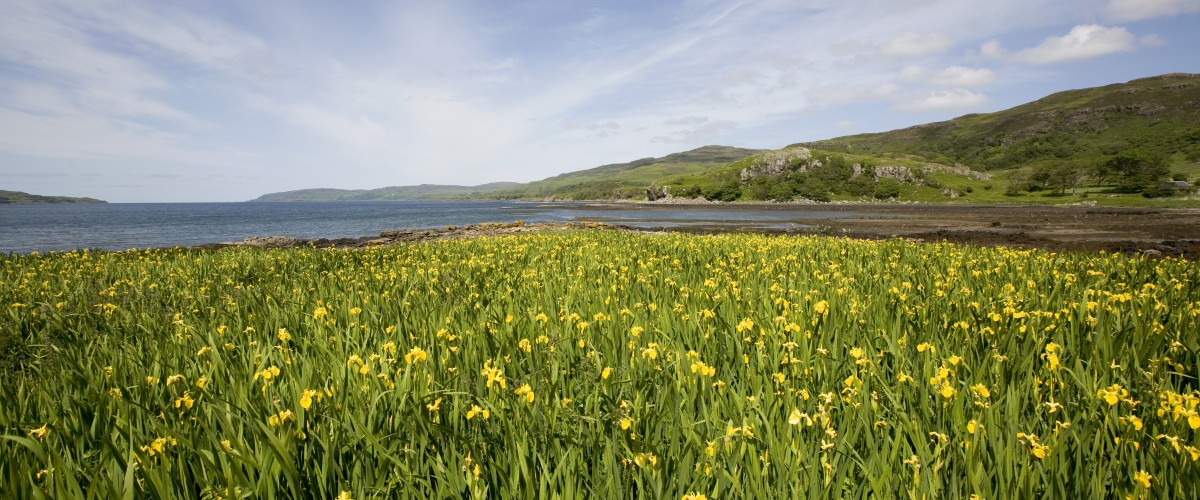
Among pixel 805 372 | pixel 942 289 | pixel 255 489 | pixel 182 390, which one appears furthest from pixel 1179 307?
pixel 182 390

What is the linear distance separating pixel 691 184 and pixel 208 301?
17967 cm

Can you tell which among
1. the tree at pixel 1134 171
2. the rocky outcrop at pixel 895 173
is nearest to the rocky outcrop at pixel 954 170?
the rocky outcrop at pixel 895 173

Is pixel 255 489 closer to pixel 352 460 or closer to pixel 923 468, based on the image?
pixel 352 460

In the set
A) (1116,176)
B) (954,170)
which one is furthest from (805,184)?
(1116,176)

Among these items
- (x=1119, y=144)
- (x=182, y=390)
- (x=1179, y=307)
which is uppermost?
(x=1119, y=144)

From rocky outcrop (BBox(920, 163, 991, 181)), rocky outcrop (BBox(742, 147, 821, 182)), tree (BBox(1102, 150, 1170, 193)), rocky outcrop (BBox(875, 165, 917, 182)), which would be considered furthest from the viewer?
rocky outcrop (BBox(742, 147, 821, 182))

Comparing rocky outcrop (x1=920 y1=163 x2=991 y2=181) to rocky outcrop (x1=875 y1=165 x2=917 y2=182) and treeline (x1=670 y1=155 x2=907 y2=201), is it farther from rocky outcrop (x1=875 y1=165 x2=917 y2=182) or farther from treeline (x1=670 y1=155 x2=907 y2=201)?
treeline (x1=670 y1=155 x2=907 y2=201)

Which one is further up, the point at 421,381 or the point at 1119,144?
the point at 1119,144

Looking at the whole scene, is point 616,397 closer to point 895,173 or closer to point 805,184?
point 805,184

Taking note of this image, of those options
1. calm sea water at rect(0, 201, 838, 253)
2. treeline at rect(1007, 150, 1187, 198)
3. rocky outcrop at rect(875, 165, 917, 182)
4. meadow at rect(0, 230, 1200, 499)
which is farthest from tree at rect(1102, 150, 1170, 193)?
meadow at rect(0, 230, 1200, 499)

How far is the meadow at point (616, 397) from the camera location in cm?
216

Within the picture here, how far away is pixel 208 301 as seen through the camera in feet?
21.7

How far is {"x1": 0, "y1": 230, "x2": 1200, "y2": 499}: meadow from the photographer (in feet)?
7.09

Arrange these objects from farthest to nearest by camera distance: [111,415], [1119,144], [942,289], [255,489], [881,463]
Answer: [1119,144]
[942,289]
[111,415]
[881,463]
[255,489]
